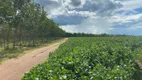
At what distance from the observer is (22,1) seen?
4334 centimetres

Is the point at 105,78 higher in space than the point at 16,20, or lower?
lower

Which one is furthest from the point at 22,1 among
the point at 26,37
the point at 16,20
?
the point at 26,37

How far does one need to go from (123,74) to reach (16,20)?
32.8m

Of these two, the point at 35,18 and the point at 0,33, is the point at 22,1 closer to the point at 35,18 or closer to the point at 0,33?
the point at 0,33

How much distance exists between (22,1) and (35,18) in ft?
48.5

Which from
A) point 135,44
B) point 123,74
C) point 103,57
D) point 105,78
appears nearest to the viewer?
point 105,78

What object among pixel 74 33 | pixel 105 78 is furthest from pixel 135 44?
pixel 74 33

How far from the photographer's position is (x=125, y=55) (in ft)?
57.7

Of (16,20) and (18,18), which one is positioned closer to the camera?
(16,20)

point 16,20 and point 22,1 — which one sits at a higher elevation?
point 22,1

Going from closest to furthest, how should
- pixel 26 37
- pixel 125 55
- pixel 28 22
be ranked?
pixel 125 55
pixel 28 22
pixel 26 37

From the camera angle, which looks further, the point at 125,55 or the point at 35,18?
the point at 35,18

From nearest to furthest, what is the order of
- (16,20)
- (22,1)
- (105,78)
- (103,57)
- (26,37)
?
(105,78) → (103,57) → (16,20) → (22,1) → (26,37)

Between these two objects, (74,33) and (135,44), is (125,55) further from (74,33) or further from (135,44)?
(74,33)
